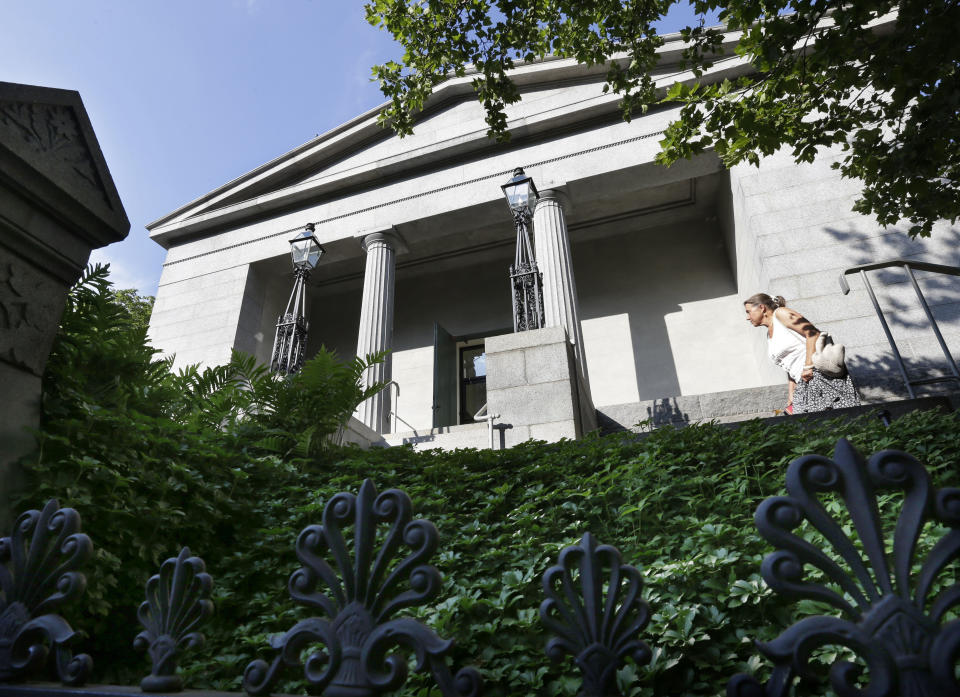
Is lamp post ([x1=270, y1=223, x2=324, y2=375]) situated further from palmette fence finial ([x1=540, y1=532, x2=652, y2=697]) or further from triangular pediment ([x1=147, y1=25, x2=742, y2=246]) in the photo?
palmette fence finial ([x1=540, y1=532, x2=652, y2=697])

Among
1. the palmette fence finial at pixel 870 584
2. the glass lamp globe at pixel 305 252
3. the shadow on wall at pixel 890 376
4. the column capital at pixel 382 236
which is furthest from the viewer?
the column capital at pixel 382 236

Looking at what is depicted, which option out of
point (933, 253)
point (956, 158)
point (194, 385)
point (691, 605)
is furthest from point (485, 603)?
point (933, 253)

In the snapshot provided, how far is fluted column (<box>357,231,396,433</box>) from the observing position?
38.5 feet

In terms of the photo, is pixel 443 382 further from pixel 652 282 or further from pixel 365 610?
pixel 365 610

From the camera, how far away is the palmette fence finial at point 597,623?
3.75 ft

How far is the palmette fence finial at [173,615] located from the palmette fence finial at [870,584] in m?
1.22

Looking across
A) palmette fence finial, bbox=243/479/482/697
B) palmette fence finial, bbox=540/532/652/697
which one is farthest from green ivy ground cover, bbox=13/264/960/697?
palmette fence finial, bbox=243/479/482/697

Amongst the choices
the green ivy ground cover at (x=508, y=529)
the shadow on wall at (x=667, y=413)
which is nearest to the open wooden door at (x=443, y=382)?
the shadow on wall at (x=667, y=413)

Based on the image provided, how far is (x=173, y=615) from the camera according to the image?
149cm

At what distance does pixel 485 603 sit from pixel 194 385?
13.1 ft

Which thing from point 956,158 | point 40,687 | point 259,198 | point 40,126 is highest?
point 259,198

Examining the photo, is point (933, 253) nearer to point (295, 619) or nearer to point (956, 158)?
point (956, 158)

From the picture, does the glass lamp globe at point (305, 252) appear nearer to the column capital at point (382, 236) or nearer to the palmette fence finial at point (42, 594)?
the column capital at point (382, 236)

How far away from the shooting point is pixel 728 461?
4.34 metres
